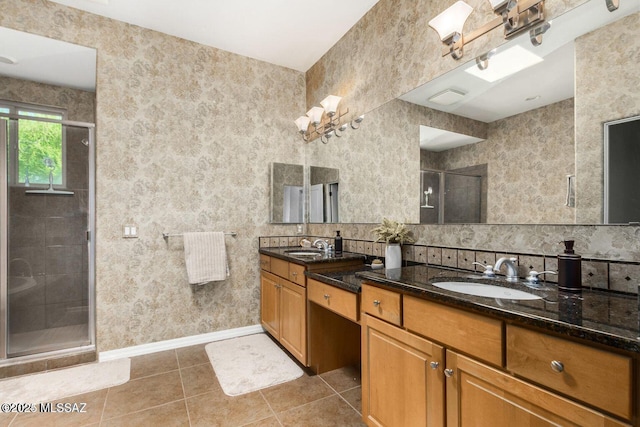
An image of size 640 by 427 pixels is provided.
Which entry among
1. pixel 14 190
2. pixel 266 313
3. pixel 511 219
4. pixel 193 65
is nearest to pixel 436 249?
pixel 511 219

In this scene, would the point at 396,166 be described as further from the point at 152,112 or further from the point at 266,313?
the point at 152,112

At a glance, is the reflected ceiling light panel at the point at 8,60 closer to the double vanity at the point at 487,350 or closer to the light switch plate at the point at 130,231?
the light switch plate at the point at 130,231

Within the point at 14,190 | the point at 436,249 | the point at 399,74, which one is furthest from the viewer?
the point at 14,190

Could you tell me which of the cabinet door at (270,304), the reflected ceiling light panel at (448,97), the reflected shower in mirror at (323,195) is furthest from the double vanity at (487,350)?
the reflected shower in mirror at (323,195)

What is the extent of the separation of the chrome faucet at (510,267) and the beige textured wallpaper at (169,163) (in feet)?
7.73

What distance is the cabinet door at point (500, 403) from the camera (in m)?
0.82

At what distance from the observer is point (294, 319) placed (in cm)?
238

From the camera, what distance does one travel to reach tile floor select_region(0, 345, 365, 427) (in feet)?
5.83

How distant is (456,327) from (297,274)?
1400 millimetres

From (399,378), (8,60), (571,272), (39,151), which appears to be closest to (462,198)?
(571,272)

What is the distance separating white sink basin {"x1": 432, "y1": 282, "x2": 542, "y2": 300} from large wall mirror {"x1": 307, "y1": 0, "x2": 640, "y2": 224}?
384 mm

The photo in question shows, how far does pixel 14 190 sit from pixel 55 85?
1.45m

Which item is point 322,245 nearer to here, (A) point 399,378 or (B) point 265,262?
(B) point 265,262

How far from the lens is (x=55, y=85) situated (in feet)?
10.8
